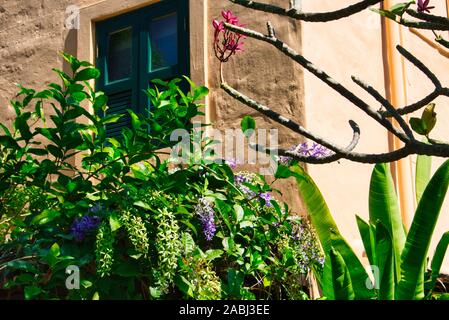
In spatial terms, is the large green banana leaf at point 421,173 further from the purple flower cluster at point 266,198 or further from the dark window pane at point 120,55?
the dark window pane at point 120,55

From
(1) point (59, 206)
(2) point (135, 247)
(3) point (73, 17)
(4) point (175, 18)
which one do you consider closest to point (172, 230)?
(2) point (135, 247)

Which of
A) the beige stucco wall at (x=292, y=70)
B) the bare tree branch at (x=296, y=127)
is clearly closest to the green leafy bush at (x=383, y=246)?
the beige stucco wall at (x=292, y=70)

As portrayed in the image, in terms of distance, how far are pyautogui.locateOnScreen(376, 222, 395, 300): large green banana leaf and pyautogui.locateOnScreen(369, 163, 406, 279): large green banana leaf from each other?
47 cm

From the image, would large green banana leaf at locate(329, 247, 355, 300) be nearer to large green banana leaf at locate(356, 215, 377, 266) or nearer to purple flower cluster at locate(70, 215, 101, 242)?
large green banana leaf at locate(356, 215, 377, 266)

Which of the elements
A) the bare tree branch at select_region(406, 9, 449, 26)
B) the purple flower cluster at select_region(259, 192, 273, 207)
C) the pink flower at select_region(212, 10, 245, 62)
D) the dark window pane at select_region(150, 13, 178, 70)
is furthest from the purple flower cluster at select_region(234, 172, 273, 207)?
the bare tree branch at select_region(406, 9, 449, 26)

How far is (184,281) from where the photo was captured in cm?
421

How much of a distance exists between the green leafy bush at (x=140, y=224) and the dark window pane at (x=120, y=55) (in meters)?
1.86

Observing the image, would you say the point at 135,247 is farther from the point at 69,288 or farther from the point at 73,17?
the point at 73,17

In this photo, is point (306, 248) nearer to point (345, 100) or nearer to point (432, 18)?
point (345, 100)

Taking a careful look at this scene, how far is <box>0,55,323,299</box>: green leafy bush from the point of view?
422 cm

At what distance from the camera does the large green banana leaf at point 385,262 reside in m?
4.59

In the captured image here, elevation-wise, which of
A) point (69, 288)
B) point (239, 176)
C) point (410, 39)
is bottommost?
point (69, 288)

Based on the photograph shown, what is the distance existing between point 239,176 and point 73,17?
2.71 meters

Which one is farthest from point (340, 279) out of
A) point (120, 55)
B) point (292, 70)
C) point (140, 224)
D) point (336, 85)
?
point (120, 55)
